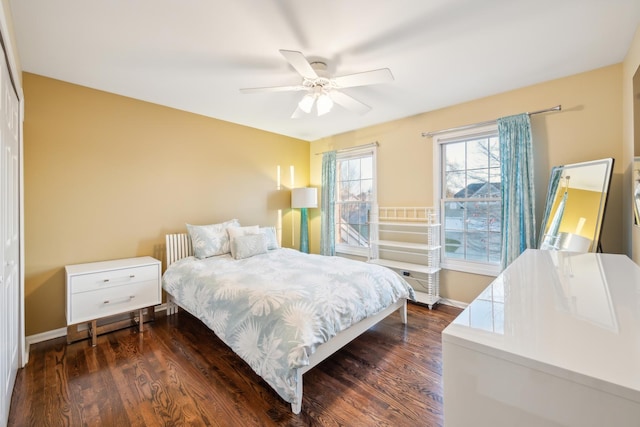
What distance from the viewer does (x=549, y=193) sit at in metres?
2.70

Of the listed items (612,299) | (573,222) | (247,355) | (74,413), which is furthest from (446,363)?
(573,222)

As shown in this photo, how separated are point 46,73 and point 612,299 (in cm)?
432

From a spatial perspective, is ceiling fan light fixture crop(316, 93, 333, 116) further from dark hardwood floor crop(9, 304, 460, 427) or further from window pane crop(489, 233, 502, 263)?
window pane crop(489, 233, 502, 263)

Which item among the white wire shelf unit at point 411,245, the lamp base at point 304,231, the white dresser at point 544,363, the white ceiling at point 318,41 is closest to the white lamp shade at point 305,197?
the lamp base at point 304,231

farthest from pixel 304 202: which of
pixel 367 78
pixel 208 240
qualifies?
pixel 367 78

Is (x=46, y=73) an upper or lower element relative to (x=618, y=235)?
upper

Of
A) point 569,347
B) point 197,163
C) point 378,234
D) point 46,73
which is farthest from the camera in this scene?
point 378,234

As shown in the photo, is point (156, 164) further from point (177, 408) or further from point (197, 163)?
point (177, 408)

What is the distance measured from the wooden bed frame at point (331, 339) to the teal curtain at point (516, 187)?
52.2 inches

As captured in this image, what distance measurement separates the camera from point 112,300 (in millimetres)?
2637

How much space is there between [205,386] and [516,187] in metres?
3.43

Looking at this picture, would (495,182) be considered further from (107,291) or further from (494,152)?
(107,291)

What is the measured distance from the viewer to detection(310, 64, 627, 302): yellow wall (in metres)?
2.43

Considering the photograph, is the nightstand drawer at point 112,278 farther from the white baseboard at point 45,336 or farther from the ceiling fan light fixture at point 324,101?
the ceiling fan light fixture at point 324,101
